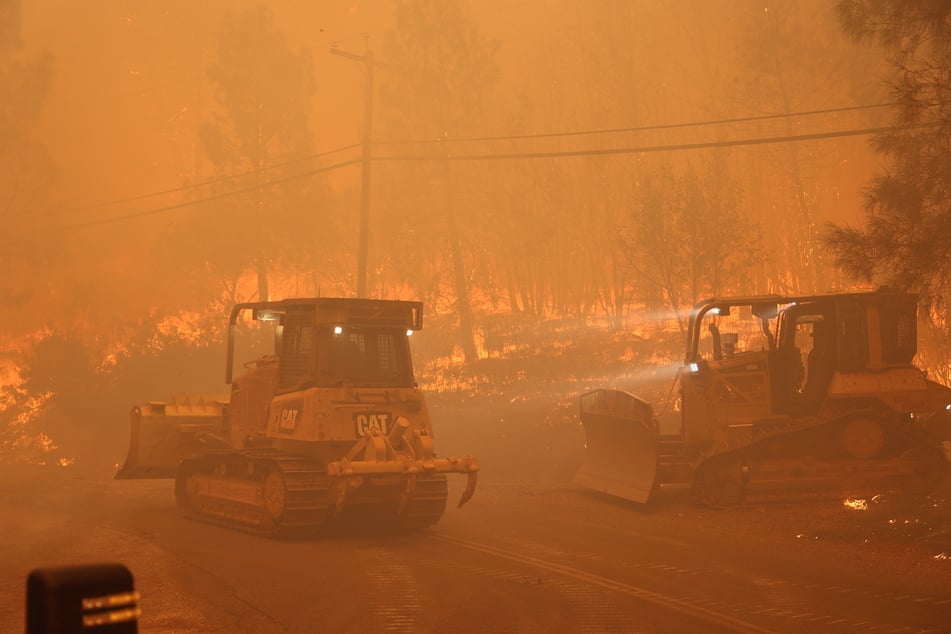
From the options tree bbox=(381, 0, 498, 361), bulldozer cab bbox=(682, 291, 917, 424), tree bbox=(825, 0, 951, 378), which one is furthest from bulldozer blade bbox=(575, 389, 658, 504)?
tree bbox=(381, 0, 498, 361)

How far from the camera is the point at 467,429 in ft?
97.5

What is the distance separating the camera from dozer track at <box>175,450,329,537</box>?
46.6ft

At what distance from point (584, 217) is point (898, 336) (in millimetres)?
36901

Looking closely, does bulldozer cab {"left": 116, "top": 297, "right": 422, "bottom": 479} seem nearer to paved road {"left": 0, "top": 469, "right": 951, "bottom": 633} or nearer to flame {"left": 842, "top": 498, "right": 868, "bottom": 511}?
paved road {"left": 0, "top": 469, "right": 951, "bottom": 633}

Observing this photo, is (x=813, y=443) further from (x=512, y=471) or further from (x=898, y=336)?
(x=512, y=471)

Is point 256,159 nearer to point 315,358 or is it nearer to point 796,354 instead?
point 315,358

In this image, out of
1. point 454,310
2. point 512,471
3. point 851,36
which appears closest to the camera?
point 851,36

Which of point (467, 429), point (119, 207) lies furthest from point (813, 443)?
point (119, 207)

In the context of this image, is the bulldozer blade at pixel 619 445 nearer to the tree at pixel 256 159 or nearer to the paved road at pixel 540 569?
the paved road at pixel 540 569

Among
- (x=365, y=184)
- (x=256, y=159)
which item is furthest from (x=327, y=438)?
(x=256, y=159)

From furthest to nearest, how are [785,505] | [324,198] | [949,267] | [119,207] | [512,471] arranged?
[119,207] < [324,198] < [512,471] < [785,505] < [949,267]

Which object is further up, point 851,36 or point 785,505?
point 851,36

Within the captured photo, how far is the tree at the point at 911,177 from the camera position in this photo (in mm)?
14344

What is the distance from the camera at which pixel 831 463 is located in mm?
16859
